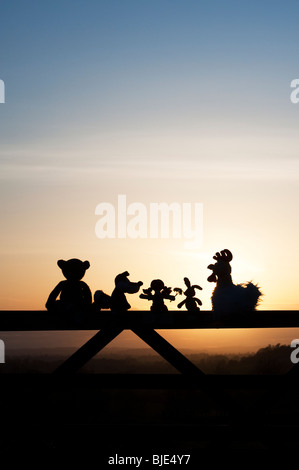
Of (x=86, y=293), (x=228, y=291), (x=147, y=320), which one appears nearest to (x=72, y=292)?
(x=86, y=293)

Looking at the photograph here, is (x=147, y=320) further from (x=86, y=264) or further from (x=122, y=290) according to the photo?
(x=86, y=264)

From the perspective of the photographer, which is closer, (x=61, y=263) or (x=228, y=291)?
(x=228, y=291)

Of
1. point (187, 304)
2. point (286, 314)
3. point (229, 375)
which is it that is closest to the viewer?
point (286, 314)

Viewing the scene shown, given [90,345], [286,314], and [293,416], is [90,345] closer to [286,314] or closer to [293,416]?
[286,314]

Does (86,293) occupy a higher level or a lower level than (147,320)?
higher

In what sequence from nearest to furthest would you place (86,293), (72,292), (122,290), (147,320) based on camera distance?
(147,320)
(72,292)
(86,293)
(122,290)

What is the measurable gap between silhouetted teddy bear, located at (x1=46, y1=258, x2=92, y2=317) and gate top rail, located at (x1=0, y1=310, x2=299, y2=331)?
0.12 meters

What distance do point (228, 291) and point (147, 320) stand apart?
1026mm

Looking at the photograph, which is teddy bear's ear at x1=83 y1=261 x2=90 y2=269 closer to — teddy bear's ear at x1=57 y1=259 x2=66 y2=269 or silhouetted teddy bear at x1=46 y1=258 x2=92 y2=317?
silhouetted teddy bear at x1=46 y1=258 x2=92 y2=317

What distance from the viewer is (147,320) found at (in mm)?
5258

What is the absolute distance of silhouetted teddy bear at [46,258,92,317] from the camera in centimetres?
544

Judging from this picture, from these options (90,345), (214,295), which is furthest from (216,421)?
(90,345)
